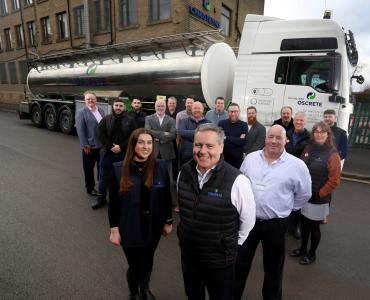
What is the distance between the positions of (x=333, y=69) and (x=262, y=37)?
5.34 feet

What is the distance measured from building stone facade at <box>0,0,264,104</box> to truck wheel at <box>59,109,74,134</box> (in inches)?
202

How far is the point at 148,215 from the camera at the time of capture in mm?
2256

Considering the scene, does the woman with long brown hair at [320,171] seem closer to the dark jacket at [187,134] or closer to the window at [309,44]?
the dark jacket at [187,134]

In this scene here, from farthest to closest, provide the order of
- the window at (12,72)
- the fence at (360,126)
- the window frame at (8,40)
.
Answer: the window frame at (8,40) → the window at (12,72) → the fence at (360,126)

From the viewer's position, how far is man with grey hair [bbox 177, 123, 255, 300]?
1.76m

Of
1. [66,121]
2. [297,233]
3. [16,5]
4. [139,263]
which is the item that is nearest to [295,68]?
[297,233]

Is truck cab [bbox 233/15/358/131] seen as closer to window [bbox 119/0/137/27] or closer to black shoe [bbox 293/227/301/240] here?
black shoe [bbox 293/227/301/240]

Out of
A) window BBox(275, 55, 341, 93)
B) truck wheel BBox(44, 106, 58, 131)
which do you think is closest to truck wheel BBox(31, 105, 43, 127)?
truck wheel BBox(44, 106, 58, 131)

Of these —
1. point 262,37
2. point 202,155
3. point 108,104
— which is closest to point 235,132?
point 202,155

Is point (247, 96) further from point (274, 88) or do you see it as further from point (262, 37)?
point (262, 37)

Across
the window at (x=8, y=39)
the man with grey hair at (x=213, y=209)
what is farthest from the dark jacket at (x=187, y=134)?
the window at (x=8, y=39)

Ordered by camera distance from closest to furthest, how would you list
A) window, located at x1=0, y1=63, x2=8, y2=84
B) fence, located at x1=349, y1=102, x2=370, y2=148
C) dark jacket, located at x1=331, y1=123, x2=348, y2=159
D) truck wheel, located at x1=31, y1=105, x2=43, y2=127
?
dark jacket, located at x1=331, y1=123, x2=348, y2=159 → fence, located at x1=349, y1=102, x2=370, y2=148 → truck wheel, located at x1=31, y1=105, x2=43, y2=127 → window, located at x1=0, y1=63, x2=8, y2=84

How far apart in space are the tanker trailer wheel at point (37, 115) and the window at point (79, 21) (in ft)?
27.6

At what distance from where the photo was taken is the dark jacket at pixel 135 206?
2.20m
